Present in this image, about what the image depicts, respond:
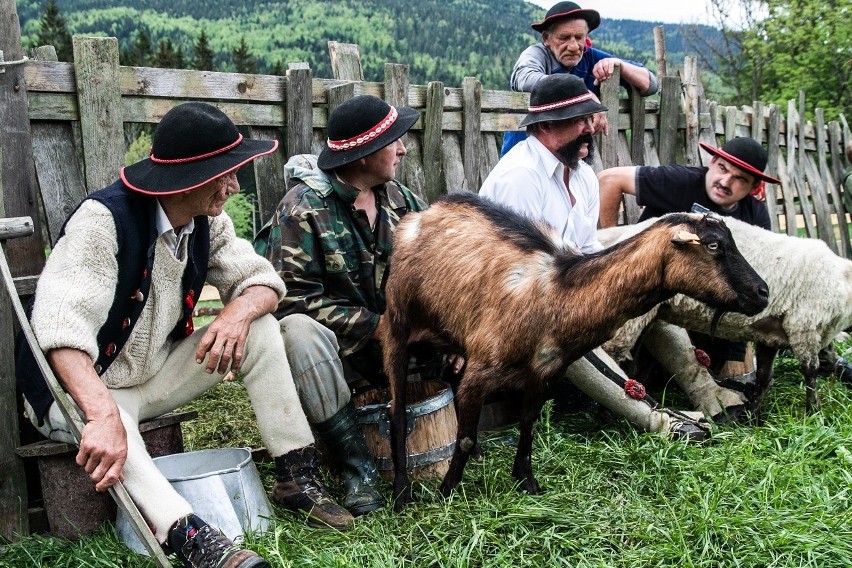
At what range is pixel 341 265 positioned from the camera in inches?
175

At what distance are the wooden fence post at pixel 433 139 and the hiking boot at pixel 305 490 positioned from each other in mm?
2552

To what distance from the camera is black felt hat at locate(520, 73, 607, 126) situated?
199 inches

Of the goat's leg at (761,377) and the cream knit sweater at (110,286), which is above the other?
the cream knit sweater at (110,286)

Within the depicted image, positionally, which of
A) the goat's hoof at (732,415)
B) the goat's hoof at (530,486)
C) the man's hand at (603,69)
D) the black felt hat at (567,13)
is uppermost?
the black felt hat at (567,13)

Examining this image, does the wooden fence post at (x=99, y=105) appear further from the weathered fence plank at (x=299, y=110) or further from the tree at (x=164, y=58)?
the tree at (x=164, y=58)

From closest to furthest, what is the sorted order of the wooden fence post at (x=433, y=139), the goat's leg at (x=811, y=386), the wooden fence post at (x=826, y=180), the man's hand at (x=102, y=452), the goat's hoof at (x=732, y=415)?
the man's hand at (x=102, y=452)
the goat's hoof at (x=732, y=415)
the goat's leg at (x=811, y=386)
the wooden fence post at (x=433, y=139)
the wooden fence post at (x=826, y=180)

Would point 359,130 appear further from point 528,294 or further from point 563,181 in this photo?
point 563,181

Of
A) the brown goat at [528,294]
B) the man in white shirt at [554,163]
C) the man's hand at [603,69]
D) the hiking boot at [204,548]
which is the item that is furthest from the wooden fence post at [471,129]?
the hiking boot at [204,548]

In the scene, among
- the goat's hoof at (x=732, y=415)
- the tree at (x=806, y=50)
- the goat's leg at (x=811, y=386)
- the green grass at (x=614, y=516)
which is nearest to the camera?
the green grass at (x=614, y=516)

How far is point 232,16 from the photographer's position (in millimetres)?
66500

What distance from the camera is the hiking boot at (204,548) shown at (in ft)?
10.2

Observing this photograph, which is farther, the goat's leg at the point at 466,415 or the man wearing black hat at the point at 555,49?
the man wearing black hat at the point at 555,49

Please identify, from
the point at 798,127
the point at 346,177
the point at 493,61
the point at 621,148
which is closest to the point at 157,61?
the point at 798,127

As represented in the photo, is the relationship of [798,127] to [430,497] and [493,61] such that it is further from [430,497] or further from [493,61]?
[493,61]
